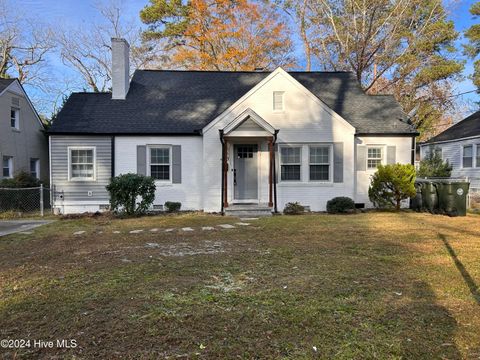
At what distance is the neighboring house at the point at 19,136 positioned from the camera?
1664 centimetres

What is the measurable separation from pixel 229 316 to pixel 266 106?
11.1 m

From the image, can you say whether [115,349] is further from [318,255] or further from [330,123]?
[330,123]

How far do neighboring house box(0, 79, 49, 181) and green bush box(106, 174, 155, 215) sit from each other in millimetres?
7815

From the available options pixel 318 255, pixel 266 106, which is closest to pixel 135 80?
pixel 266 106

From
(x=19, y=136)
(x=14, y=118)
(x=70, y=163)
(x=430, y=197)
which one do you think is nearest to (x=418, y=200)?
(x=430, y=197)

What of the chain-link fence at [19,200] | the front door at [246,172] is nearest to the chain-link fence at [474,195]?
the front door at [246,172]

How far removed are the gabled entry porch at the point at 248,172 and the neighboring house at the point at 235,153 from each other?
1.6 inches

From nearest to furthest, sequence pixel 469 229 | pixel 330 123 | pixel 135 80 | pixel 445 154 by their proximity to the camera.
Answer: pixel 469 229
pixel 330 123
pixel 135 80
pixel 445 154

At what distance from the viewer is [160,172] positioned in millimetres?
14242

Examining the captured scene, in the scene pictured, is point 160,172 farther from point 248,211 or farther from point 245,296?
point 245,296

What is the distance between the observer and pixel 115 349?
3.12 meters

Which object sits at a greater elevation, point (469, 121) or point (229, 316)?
point (469, 121)

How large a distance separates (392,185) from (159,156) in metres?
8.86

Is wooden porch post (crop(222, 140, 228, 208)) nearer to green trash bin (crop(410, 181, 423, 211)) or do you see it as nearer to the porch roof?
the porch roof
